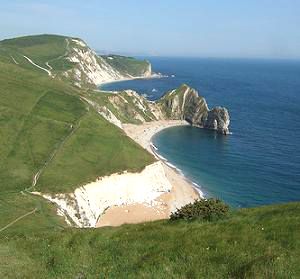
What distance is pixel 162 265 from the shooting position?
17531 mm

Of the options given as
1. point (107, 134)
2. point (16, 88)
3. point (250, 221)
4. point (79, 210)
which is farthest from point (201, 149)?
point (250, 221)

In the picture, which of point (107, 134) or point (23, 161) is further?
point (107, 134)

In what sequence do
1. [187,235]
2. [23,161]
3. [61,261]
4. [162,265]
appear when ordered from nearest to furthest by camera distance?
[162,265]
[61,261]
[187,235]
[23,161]

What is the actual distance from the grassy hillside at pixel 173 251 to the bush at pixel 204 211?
5.40 ft

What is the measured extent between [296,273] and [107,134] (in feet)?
383

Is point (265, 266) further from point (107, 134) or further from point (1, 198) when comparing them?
point (107, 134)

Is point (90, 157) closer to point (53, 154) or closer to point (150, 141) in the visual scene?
point (53, 154)

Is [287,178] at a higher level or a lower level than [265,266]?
lower

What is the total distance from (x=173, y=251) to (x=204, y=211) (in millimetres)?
7321

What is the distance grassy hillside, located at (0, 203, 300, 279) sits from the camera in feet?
55.1

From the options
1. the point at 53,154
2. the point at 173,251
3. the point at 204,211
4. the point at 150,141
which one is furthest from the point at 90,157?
the point at 173,251

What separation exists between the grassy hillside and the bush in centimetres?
165

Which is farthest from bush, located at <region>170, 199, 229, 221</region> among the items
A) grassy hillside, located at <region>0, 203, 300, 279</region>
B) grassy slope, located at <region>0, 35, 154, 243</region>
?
grassy slope, located at <region>0, 35, 154, 243</region>

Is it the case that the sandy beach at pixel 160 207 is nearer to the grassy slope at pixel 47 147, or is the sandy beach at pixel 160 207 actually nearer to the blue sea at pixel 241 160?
the blue sea at pixel 241 160
